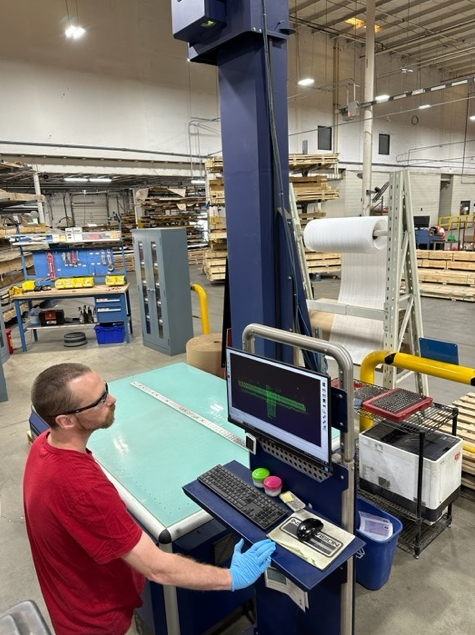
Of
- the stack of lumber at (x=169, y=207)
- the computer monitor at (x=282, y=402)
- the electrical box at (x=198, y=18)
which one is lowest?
the computer monitor at (x=282, y=402)

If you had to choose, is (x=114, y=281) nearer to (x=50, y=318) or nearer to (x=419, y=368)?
(x=50, y=318)

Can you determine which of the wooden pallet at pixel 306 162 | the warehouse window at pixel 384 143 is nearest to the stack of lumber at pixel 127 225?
the wooden pallet at pixel 306 162

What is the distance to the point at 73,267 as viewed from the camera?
23.0 feet

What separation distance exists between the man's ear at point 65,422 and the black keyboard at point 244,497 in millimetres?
641

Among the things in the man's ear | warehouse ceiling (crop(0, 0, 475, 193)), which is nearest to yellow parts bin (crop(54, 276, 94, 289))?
warehouse ceiling (crop(0, 0, 475, 193))

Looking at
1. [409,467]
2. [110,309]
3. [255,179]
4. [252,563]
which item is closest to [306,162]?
[110,309]

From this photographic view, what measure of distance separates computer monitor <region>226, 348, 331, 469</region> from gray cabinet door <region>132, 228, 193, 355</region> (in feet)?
14.6

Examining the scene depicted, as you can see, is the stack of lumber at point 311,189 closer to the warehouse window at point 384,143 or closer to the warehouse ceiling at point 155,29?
the warehouse ceiling at point 155,29

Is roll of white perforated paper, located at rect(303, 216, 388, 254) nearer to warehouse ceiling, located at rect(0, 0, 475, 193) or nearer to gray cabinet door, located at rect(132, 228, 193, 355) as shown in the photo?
gray cabinet door, located at rect(132, 228, 193, 355)

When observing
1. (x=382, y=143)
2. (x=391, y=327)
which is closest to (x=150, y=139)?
(x=382, y=143)

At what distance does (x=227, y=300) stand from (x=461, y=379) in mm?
2191

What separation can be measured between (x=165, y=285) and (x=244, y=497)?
4673 mm

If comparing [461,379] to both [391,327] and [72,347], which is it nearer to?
[391,327]

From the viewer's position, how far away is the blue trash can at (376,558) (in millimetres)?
2111
